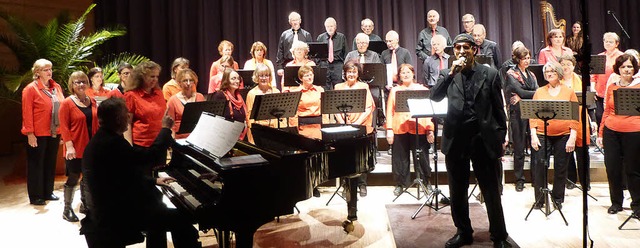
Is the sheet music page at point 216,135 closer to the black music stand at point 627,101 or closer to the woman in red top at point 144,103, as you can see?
the woman in red top at point 144,103

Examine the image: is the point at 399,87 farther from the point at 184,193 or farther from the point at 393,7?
the point at 393,7

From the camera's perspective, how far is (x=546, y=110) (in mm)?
5348

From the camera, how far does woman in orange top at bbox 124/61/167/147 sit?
510cm

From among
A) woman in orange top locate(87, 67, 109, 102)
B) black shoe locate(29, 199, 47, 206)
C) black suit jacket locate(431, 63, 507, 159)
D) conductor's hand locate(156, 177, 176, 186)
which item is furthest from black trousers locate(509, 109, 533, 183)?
black shoe locate(29, 199, 47, 206)

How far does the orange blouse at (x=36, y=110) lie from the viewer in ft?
21.5

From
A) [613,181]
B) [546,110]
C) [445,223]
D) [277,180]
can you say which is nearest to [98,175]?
[277,180]

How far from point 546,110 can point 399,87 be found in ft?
5.79

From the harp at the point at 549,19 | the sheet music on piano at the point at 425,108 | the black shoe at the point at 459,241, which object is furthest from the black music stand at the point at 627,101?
the harp at the point at 549,19

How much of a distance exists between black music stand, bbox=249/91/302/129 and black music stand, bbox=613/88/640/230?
2.89 meters

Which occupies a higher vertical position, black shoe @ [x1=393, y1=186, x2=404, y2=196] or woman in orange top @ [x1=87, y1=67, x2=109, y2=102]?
woman in orange top @ [x1=87, y1=67, x2=109, y2=102]

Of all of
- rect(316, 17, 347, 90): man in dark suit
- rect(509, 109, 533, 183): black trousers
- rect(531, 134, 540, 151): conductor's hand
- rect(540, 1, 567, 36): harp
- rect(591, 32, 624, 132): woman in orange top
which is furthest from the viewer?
rect(540, 1, 567, 36): harp

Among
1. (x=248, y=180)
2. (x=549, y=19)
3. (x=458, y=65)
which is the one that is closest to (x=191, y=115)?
(x=248, y=180)

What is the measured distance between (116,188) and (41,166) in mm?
3638

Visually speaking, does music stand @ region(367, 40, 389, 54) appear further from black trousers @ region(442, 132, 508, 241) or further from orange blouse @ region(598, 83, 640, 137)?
black trousers @ region(442, 132, 508, 241)
